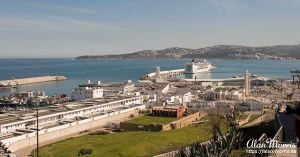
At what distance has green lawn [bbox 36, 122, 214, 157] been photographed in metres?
18.8

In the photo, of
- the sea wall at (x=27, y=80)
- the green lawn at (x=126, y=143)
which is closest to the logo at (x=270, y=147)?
the green lawn at (x=126, y=143)

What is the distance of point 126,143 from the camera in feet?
65.1

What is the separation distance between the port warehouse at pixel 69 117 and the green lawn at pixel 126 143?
191 cm

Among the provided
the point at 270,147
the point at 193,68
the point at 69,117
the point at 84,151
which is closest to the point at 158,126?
the point at 69,117

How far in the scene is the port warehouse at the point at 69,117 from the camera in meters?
23.2

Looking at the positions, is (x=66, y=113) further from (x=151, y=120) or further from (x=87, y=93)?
(x=87, y=93)

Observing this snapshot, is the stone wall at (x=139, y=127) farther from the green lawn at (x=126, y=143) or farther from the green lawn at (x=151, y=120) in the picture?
the green lawn at (x=126, y=143)

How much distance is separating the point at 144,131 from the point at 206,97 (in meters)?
16.4

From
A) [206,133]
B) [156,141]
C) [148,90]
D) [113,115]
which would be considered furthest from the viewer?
[148,90]

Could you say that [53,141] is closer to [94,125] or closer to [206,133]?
[94,125]

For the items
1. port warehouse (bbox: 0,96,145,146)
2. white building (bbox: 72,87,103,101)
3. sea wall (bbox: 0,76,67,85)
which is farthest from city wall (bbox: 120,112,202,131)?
sea wall (bbox: 0,76,67,85)

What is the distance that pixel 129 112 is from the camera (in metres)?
32.8

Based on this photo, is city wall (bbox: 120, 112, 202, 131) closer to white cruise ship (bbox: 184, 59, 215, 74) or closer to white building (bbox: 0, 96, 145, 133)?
white building (bbox: 0, 96, 145, 133)

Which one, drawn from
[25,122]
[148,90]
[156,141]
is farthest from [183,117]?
[148,90]
